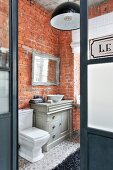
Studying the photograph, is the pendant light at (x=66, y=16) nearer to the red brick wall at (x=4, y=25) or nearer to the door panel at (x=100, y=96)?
the red brick wall at (x=4, y=25)

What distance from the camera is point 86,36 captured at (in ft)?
4.13

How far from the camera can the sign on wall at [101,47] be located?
116cm

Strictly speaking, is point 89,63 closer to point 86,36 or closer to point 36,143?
point 86,36

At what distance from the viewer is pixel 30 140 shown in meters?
2.48

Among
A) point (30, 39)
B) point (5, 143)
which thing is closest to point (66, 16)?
point (30, 39)

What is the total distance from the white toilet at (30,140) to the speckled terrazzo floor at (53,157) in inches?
3.7

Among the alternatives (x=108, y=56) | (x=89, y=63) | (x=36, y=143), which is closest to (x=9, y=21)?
(x=89, y=63)

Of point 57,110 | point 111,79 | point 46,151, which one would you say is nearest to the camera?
point 111,79

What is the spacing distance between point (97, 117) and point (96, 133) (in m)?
0.12

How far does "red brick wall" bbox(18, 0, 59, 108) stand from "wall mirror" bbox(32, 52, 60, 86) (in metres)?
0.11

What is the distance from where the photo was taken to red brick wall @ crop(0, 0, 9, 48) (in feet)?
5.23

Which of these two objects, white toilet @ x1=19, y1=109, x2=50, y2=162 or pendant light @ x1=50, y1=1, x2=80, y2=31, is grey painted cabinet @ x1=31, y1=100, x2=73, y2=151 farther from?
pendant light @ x1=50, y1=1, x2=80, y2=31

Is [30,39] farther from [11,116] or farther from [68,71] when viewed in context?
[11,116]

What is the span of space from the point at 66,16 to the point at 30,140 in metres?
1.84
